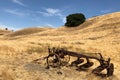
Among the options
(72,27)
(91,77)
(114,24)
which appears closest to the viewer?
(91,77)

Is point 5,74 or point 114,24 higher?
point 114,24


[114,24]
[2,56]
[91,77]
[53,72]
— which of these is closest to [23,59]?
[2,56]

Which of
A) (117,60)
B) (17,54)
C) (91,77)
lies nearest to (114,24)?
(117,60)

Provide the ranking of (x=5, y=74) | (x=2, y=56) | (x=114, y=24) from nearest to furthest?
(x=5, y=74) → (x=2, y=56) → (x=114, y=24)

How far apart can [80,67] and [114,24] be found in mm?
51144

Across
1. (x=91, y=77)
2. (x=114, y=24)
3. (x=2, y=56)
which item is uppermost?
(x=114, y=24)

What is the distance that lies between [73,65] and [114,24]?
50.5 metres

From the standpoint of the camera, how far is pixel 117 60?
1275 inches

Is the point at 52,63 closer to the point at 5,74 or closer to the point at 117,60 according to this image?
the point at 5,74

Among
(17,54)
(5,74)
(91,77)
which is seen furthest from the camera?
(17,54)

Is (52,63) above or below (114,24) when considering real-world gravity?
below

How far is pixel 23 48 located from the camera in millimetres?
34156

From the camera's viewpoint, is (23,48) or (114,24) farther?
(114,24)

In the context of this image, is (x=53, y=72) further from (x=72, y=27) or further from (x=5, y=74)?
(x=72, y=27)
